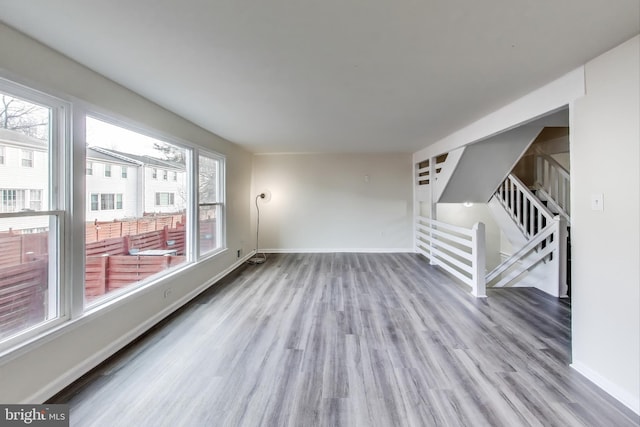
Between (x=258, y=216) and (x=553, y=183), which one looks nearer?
(x=553, y=183)

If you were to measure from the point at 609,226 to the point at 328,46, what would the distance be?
2267 millimetres

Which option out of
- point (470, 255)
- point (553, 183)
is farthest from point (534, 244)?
point (553, 183)

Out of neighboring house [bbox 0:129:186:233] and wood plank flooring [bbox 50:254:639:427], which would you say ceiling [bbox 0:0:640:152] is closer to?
neighboring house [bbox 0:129:186:233]

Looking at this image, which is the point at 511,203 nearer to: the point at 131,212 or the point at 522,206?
the point at 522,206

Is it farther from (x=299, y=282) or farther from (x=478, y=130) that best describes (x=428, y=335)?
(x=478, y=130)

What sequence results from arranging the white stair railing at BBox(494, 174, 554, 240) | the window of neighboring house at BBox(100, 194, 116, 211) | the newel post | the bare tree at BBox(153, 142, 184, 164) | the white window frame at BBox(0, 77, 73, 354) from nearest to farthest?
1. the white window frame at BBox(0, 77, 73, 354)
2. the window of neighboring house at BBox(100, 194, 116, 211)
3. the bare tree at BBox(153, 142, 184, 164)
4. the newel post
5. the white stair railing at BBox(494, 174, 554, 240)

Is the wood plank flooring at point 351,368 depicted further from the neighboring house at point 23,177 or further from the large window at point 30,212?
the neighboring house at point 23,177

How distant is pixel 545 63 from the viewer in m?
1.95

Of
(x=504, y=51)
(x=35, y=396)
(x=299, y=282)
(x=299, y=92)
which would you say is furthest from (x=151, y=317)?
(x=504, y=51)

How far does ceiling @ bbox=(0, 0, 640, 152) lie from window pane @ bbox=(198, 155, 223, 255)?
1.28 meters

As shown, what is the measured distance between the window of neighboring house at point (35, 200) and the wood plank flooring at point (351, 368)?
4.15 ft

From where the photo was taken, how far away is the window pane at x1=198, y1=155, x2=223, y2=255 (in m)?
3.90

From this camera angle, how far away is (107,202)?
7.65 feet

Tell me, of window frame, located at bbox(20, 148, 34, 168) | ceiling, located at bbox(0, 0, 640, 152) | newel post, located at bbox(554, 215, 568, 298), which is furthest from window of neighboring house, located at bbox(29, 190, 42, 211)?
newel post, located at bbox(554, 215, 568, 298)
